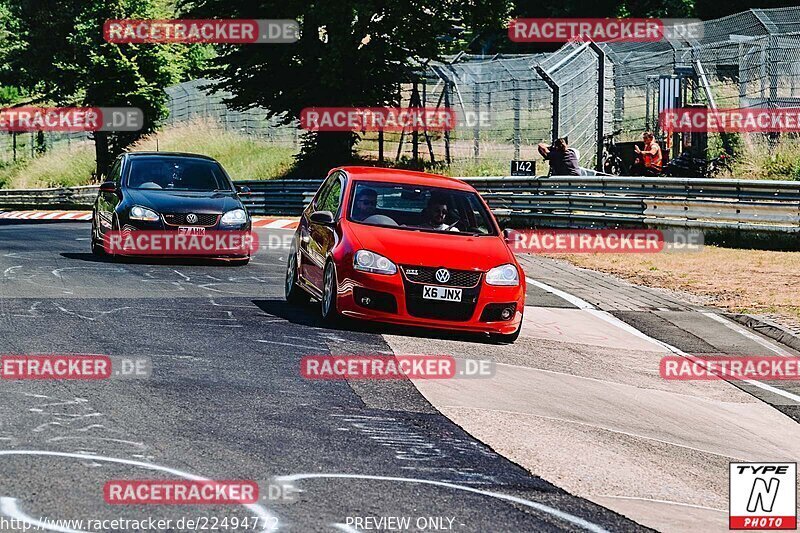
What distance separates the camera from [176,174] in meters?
19.2

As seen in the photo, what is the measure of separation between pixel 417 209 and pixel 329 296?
1.50 meters

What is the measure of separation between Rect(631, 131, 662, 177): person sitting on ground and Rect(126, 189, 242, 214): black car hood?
34.9ft

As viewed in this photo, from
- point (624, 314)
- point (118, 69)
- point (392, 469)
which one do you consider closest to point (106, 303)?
point (624, 314)

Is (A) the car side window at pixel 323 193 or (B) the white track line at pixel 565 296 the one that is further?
(B) the white track line at pixel 565 296

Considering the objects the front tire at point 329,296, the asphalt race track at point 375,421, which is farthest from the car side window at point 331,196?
the asphalt race track at point 375,421

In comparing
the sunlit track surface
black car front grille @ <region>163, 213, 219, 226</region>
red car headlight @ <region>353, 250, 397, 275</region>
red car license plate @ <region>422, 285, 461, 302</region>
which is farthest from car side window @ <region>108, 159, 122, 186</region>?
red car license plate @ <region>422, 285, 461, 302</region>

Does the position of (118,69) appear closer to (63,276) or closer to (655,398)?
(63,276)

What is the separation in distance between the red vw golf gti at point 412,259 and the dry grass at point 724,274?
13.1ft

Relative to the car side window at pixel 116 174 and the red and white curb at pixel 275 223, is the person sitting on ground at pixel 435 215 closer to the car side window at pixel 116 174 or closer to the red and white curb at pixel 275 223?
the car side window at pixel 116 174

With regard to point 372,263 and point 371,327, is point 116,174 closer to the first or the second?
point 371,327

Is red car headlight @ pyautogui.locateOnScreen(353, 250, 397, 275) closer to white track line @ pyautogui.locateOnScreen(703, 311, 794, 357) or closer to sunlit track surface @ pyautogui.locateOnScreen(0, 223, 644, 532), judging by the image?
sunlit track surface @ pyautogui.locateOnScreen(0, 223, 644, 532)

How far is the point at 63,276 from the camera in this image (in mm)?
16609

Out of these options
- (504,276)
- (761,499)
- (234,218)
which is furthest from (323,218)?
(761,499)

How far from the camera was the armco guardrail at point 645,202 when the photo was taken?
21172 mm
